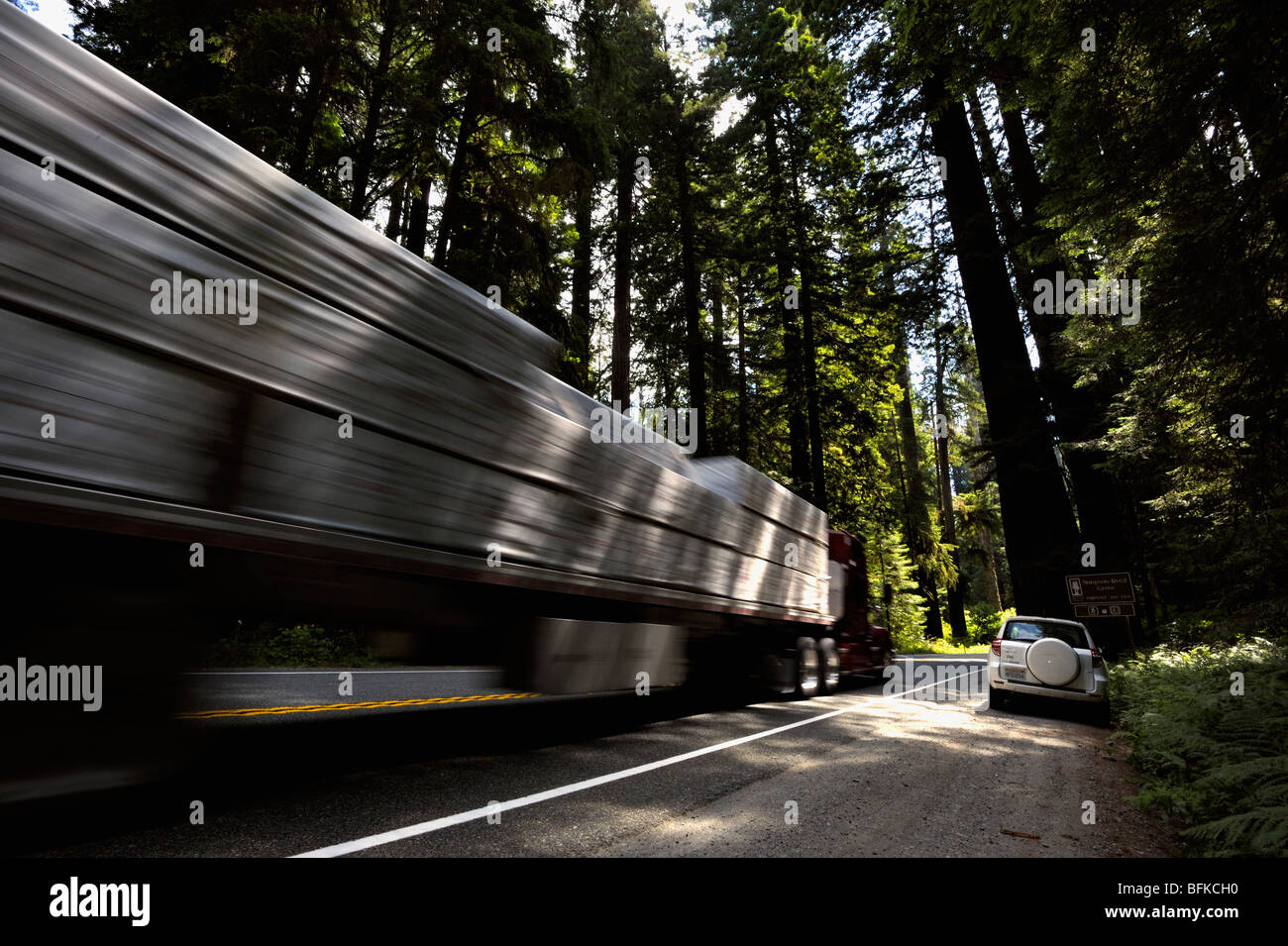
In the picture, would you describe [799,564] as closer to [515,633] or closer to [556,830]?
[515,633]

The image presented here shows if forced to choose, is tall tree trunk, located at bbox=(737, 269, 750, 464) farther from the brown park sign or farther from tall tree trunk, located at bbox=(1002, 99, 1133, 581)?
the brown park sign

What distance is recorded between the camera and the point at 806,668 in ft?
39.4

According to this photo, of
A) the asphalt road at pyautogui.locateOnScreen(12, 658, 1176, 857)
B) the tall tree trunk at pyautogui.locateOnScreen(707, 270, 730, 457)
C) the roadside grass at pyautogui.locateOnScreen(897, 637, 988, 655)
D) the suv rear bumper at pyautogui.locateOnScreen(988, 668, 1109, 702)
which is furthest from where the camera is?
the roadside grass at pyautogui.locateOnScreen(897, 637, 988, 655)

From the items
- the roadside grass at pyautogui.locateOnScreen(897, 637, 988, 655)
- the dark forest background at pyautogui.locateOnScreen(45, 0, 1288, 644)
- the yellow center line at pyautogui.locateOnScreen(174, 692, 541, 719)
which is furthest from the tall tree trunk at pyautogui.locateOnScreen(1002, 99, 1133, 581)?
the roadside grass at pyautogui.locateOnScreen(897, 637, 988, 655)

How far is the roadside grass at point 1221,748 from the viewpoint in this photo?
349 cm

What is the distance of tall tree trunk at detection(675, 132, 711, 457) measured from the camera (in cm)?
2038

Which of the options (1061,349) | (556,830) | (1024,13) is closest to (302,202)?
(556,830)

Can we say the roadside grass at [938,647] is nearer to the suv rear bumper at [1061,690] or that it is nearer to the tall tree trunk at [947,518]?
the tall tree trunk at [947,518]

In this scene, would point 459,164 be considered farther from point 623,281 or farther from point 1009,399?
point 1009,399

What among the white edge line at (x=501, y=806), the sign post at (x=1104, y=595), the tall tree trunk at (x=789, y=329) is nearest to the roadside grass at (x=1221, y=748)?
the white edge line at (x=501, y=806)

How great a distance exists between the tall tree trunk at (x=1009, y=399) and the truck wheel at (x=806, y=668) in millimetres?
5583

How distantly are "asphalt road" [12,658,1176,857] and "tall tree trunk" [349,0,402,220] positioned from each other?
9.77 m

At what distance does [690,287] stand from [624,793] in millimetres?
18620
